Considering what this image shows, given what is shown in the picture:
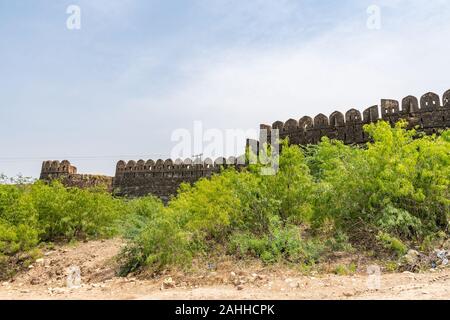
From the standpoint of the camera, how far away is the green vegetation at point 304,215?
21.7 feet

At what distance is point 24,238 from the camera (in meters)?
8.30

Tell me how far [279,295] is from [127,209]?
8558 mm

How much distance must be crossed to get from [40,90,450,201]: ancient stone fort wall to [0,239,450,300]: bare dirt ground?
5.78 m

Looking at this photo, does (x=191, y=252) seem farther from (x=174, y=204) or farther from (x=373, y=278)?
(x=174, y=204)

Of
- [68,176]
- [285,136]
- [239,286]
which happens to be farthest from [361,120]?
[68,176]

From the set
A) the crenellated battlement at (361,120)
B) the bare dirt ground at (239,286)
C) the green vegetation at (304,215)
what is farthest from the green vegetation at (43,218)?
the crenellated battlement at (361,120)

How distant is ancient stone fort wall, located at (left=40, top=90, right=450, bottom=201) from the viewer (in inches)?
500

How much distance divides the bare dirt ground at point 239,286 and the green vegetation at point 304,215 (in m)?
0.49

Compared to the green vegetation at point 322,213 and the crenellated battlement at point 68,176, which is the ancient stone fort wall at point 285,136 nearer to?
the crenellated battlement at point 68,176

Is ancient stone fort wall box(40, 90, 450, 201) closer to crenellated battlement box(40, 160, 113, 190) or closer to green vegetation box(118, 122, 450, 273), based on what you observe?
crenellated battlement box(40, 160, 113, 190)

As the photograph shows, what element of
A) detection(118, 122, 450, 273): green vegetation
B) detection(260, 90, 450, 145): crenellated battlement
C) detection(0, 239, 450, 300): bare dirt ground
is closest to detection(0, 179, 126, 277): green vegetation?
detection(0, 239, 450, 300): bare dirt ground

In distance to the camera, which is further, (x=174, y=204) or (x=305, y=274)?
(x=174, y=204)
